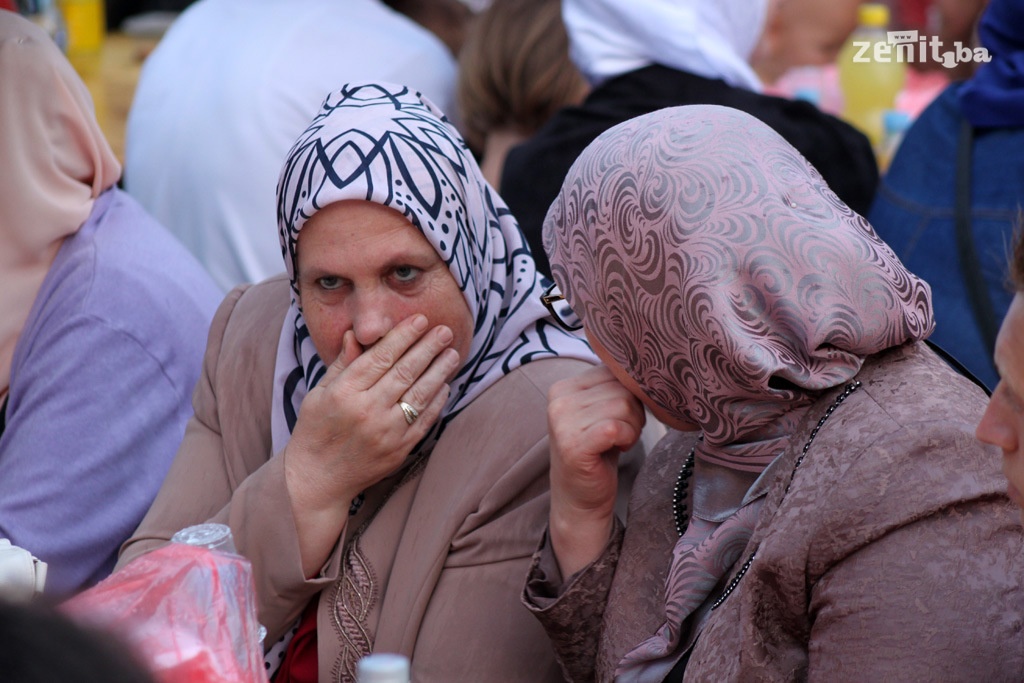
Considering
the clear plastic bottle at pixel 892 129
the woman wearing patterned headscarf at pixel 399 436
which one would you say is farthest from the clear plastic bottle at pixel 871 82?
the woman wearing patterned headscarf at pixel 399 436

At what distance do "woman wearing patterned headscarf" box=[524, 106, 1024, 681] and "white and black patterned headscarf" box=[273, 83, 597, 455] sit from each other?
294 millimetres

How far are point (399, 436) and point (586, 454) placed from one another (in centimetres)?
41

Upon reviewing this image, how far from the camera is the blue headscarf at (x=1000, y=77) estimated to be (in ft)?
8.43

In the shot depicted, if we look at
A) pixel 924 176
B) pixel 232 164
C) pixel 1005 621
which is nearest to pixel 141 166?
pixel 232 164

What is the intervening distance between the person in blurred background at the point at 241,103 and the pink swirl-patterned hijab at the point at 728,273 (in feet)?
6.41

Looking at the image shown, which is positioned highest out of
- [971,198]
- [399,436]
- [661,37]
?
[661,37]

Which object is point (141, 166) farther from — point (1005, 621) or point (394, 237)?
point (1005, 621)

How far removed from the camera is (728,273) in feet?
4.94

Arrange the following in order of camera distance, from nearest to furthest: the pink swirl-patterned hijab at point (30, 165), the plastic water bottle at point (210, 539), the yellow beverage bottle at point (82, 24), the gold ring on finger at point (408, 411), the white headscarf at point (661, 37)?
the plastic water bottle at point (210, 539), the gold ring on finger at point (408, 411), the pink swirl-patterned hijab at point (30, 165), the white headscarf at point (661, 37), the yellow beverage bottle at point (82, 24)

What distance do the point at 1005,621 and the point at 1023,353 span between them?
329mm

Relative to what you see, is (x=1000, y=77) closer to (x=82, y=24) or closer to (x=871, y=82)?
(x=871, y=82)

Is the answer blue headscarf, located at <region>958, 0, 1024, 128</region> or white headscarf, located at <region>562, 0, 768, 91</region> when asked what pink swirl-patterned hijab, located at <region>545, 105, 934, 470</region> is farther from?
white headscarf, located at <region>562, 0, 768, 91</region>

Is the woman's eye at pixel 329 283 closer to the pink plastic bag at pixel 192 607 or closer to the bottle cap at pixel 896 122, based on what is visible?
the pink plastic bag at pixel 192 607

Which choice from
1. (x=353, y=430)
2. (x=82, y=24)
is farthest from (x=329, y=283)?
(x=82, y=24)
